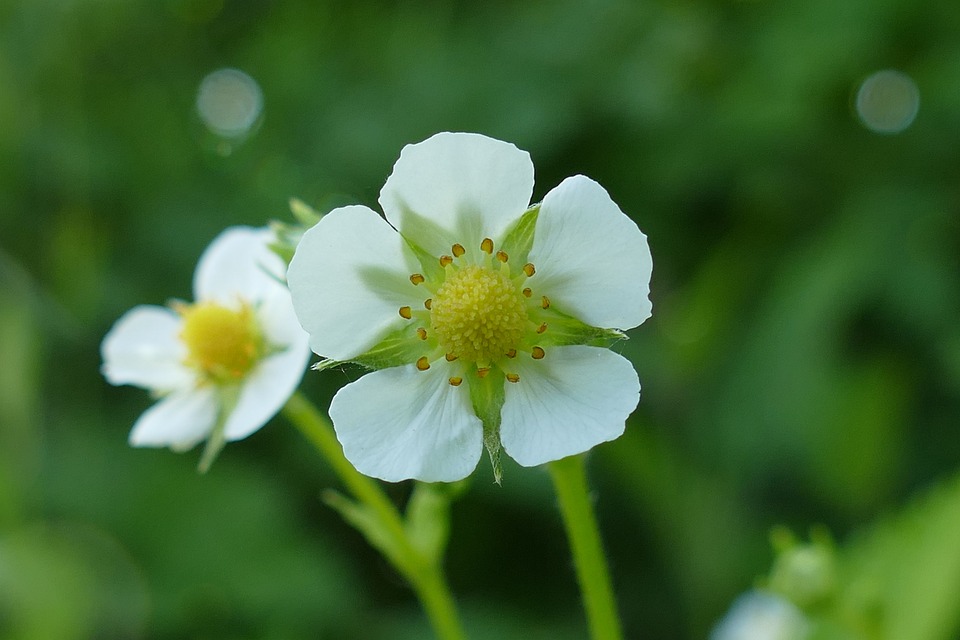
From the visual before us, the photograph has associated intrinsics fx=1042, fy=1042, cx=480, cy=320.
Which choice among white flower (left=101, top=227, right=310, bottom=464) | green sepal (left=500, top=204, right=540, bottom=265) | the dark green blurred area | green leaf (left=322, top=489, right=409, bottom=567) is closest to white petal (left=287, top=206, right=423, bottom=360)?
green sepal (left=500, top=204, right=540, bottom=265)

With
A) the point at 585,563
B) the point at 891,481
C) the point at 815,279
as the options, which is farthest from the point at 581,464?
the point at 891,481

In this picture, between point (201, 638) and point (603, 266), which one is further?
point (201, 638)

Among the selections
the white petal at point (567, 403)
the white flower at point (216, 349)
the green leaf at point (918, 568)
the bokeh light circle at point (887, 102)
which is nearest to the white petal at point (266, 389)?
the white flower at point (216, 349)

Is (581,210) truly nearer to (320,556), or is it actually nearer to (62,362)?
(320,556)

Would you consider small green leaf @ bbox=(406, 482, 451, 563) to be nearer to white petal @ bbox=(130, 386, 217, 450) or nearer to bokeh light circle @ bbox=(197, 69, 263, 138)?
white petal @ bbox=(130, 386, 217, 450)

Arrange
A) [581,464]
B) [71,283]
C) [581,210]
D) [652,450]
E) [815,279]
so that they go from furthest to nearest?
[71,283] → [652,450] → [815,279] → [581,464] → [581,210]

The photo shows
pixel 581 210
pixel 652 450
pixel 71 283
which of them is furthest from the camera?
pixel 71 283

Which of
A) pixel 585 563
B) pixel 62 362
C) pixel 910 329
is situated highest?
pixel 910 329

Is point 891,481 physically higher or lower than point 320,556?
higher
